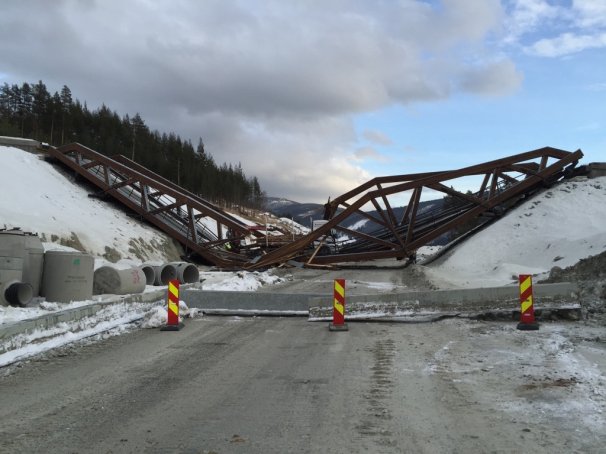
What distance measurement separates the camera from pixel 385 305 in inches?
485

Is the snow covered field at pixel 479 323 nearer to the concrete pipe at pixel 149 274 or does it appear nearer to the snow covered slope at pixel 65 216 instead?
the snow covered slope at pixel 65 216

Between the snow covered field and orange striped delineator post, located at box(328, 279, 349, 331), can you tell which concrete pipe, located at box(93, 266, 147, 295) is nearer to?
the snow covered field

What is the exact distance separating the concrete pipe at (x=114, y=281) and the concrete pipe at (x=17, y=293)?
9.52 ft

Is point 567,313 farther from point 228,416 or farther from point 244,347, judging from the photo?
point 228,416

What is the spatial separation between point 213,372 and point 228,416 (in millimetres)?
1985

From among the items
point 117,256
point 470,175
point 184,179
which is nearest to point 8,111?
point 184,179

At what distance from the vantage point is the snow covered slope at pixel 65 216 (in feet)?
71.8

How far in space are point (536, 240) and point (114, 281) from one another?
70.8ft

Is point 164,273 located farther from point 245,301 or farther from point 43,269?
point 245,301

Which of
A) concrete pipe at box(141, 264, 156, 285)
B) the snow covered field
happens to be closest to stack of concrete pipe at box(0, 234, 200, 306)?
the snow covered field

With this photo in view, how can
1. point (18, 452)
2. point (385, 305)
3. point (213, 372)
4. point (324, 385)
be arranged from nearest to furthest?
point (18, 452)
point (324, 385)
point (213, 372)
point (385, 305)

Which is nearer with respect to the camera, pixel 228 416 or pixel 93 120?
pixel 228 416

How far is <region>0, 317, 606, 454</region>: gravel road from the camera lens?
452 cm

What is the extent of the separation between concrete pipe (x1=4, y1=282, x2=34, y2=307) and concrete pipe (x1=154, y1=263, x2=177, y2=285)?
6894 millimetres
